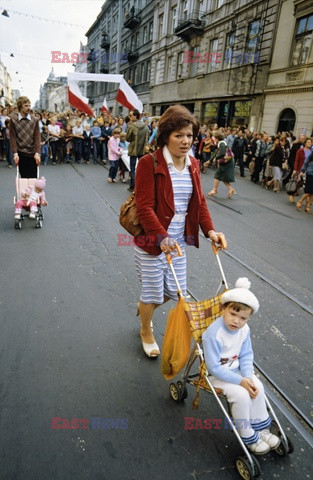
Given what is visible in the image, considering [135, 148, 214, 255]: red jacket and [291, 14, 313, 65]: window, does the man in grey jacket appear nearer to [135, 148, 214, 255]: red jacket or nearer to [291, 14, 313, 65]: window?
[135, 148, 214, 255]: red jacket

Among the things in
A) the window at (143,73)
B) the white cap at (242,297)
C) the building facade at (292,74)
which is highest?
the window at (143,73)

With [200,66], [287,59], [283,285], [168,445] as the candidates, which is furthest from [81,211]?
[200,66]

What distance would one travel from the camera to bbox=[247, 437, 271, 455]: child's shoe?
1.90 meters

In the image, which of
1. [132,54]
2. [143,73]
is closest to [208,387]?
[143,73]

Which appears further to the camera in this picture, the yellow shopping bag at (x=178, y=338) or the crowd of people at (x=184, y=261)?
the yellow shopping bag at (x=178, y=338)

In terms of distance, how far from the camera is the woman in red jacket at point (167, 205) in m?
2.29

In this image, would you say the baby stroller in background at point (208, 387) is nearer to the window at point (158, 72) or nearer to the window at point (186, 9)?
the window at point (186, 9)

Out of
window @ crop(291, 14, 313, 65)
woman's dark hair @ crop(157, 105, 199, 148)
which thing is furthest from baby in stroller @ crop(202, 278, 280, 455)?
window @ crop(291, 14, 313, 65)

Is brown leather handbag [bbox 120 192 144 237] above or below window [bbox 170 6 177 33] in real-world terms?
below

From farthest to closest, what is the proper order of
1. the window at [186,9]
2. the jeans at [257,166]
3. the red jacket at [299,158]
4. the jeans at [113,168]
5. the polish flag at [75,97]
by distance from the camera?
the window at [186,9] → the polish flag at [75,97] → the jeans at [257,166] → the jeans at [113,168] → the red jacket at [299,158]

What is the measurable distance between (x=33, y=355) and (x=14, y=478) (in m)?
1.05

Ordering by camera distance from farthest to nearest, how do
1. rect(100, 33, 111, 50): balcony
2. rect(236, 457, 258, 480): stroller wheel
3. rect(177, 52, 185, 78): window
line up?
rect(100, 33, 111, 50): balcony < rect(177, 52, 185, 78): window < rect(236, 457, 258, 480): stroller wheel

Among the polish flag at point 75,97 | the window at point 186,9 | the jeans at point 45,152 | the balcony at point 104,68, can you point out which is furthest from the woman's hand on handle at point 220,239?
the balcony at point 104,68

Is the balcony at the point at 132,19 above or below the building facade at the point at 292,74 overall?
above
